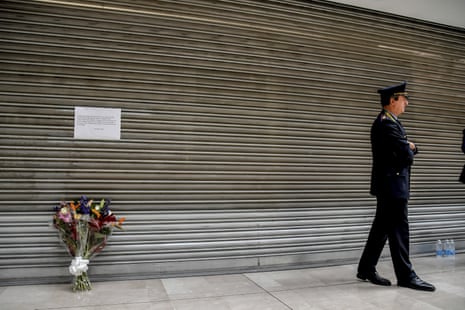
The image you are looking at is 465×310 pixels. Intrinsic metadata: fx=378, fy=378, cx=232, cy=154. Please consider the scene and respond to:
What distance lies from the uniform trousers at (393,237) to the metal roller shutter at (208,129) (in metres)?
0.79

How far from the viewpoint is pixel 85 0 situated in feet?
12.1

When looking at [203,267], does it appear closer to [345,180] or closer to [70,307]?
[70,307]

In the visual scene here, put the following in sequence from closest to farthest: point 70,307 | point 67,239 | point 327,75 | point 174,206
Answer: point 70,307 → point 67,239 → point 174,206 → point 327,75

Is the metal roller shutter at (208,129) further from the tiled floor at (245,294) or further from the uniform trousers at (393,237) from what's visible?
the uniform trousers at (393,237)

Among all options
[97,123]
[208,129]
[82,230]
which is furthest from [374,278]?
[97,123]

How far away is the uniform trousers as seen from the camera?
3.51 metres

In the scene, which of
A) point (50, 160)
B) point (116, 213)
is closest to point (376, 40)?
point (116, 213)

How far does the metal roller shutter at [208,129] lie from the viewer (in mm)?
3537

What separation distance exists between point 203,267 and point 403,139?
2341 millimetres

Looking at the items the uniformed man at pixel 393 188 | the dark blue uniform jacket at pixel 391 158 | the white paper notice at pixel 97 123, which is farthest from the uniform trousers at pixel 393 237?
the white paper notice at pixel 97 123

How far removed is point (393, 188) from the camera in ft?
11.5

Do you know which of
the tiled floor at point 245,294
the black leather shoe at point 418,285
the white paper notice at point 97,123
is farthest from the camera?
the white paper notice at point 97,123

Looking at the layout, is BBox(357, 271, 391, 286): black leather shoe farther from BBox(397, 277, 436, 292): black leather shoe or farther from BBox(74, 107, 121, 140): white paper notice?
BBox(74, 107, 121, 140): white paper notice

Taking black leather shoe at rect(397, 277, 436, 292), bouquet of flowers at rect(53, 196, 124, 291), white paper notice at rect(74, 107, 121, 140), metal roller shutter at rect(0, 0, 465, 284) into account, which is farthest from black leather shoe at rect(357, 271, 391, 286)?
white paper notice at rect(74, 107, 121, 140)
